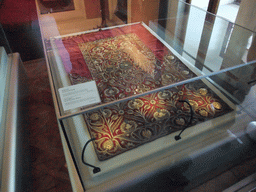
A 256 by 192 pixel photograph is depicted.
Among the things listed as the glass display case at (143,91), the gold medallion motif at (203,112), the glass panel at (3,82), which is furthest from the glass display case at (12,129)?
the gold medallion motif at (203,112)

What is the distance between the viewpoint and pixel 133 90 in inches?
32.7

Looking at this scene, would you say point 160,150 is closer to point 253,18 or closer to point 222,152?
point 222,152

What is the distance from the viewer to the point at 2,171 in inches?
31.0

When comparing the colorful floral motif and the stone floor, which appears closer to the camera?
the colorful floral motif

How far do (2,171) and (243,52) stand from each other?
1.20 metres

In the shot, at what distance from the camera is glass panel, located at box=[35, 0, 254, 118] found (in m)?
0.95

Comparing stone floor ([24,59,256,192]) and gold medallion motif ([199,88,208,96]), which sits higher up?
gold medallion motif ([199,88,208,96])

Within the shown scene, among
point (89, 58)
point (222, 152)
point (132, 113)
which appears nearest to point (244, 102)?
point (222, 152)

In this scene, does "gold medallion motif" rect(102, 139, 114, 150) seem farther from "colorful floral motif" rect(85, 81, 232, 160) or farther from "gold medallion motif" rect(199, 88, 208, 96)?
"gold medallion motif" rect(199, 88, 208, 96)

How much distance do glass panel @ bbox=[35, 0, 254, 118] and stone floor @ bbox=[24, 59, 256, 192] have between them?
40 cm

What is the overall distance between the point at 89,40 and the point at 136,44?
0.30 meters

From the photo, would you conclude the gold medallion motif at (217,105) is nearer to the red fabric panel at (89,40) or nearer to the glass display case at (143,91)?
the glass display case at (143,91)

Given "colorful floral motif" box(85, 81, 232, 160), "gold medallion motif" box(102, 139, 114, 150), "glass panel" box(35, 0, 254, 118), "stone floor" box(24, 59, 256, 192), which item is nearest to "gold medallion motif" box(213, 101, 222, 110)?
"colorful floral motif" box(85, 81, 232, 160)

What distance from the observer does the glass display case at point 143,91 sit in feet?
2.41
